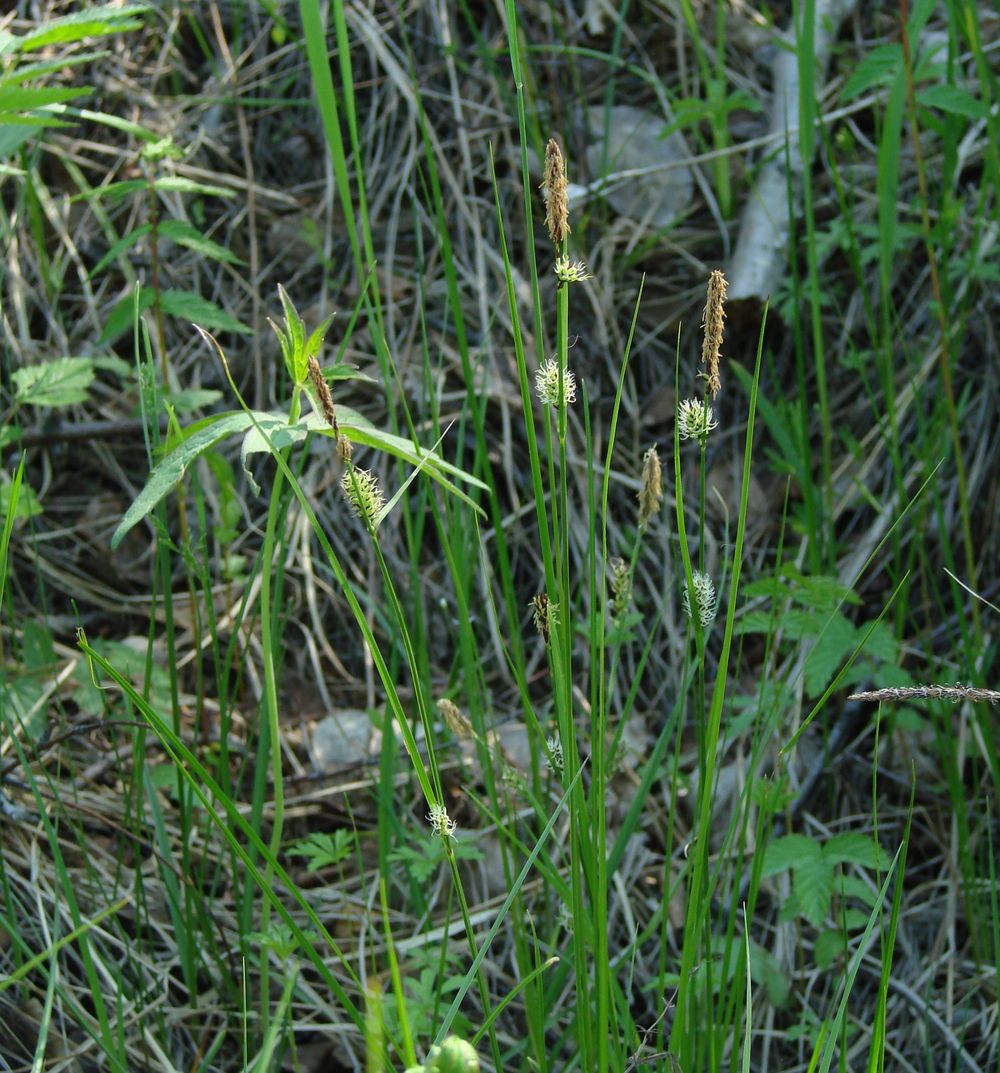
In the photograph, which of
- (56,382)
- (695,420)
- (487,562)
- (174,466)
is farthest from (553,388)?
(56,382)

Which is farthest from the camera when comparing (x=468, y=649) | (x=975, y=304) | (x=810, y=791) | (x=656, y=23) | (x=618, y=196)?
(x=656, y=23)

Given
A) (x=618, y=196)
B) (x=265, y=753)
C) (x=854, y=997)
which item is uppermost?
(x=618, y=196)

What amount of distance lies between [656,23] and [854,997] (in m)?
2.48

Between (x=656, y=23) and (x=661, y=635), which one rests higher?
(x=656, y=23)

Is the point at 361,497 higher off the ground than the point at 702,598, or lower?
higher

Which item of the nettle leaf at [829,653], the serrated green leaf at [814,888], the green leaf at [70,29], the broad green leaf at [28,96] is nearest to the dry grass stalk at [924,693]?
the serrated green leaf at [814,888]

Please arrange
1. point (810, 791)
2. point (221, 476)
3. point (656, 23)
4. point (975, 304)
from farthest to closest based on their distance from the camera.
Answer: point (656, 23) < point (975, 304) < point (810, 791) < point (221, 476)

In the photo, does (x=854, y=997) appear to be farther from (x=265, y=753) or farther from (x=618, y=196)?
(x=618, y=196)

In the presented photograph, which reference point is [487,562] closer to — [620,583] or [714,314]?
[620,583]

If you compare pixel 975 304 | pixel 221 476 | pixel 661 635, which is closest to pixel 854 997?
pixel 661 635

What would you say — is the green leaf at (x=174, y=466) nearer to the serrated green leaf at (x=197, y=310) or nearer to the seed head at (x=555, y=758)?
the seed head at (x=555, y=758)

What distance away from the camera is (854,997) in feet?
6.41

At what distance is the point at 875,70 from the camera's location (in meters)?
2.02

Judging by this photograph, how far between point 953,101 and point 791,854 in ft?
4.32
